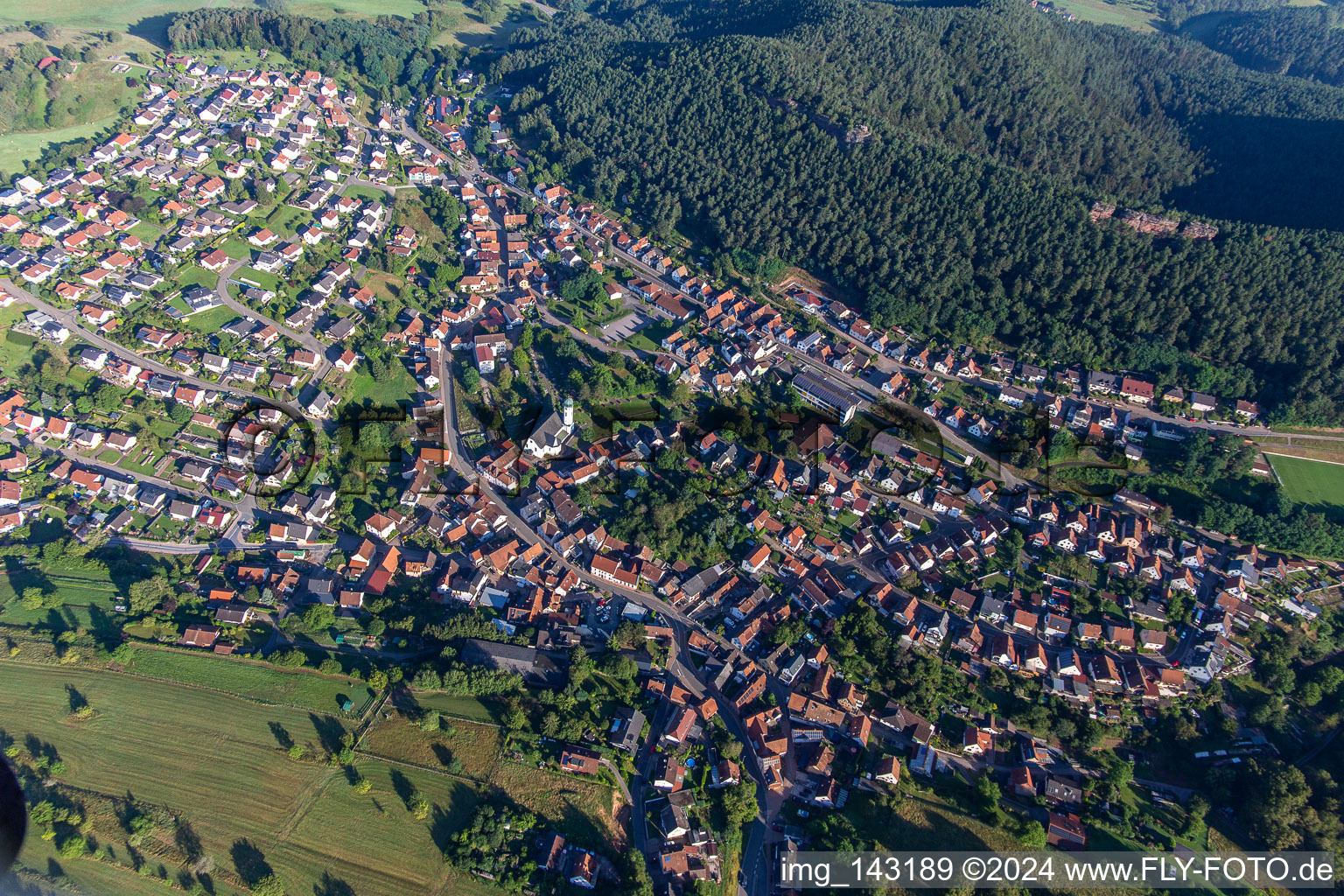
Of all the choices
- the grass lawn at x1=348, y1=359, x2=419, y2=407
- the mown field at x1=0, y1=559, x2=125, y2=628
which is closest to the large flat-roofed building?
the grass lawn at x1=348, y1=359, x2=419, y2=407

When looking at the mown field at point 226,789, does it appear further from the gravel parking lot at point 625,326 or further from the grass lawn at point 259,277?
the gravel parking lot at point 625,326

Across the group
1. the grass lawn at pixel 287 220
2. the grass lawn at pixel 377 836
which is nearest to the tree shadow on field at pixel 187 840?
the grass lawn at pixel 377 836

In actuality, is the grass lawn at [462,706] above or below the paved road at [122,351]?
below

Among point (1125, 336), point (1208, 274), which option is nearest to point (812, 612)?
point (1125, 336)

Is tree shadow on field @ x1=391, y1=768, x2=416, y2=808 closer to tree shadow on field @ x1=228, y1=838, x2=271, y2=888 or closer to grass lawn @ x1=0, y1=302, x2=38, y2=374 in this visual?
tree shadow on field @ x1=228, y1=838, x2=271, y2=888

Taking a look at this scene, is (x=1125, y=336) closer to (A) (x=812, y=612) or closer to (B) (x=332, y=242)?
(A) (x=812, y=612)

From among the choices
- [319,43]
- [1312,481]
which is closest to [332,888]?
[1312,481]
